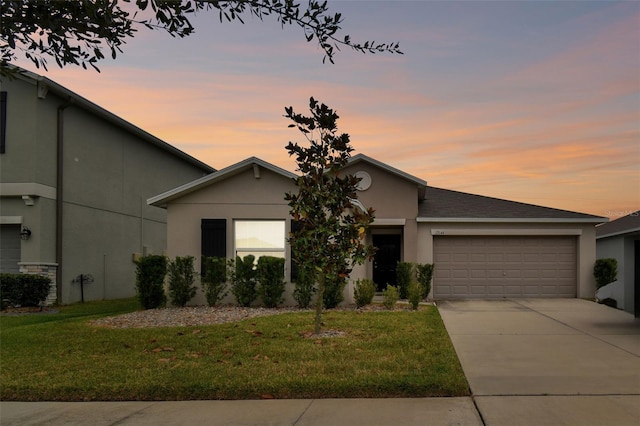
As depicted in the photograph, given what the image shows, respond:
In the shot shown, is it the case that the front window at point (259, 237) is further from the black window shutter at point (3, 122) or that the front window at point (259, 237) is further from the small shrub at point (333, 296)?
the black window shutter at point (3, 122)

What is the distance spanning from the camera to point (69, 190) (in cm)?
1950

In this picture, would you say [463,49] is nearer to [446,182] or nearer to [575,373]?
[575,373]

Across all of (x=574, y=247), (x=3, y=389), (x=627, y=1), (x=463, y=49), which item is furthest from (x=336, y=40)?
(x=574, y=247)

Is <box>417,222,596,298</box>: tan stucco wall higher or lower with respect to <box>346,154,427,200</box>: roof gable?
lower

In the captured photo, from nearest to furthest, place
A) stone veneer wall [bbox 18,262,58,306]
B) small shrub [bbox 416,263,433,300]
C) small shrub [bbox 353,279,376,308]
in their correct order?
1. small shrub [bbox 353,279,376,308]
2. stone veneer wall [bbox 18,262,58,306]
3. small shrub [bbox 416,263,433,300]

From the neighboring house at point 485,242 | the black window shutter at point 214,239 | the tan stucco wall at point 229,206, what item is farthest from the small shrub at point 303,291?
the neighboring house at point 485,242

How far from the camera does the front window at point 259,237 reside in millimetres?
16750

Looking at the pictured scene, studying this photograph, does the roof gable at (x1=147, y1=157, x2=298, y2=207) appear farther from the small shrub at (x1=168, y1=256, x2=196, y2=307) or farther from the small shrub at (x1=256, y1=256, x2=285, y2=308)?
the small shrub at (x1=256, y1=256, x2=285, y2=308)

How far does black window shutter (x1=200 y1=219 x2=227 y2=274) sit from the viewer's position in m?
16.5

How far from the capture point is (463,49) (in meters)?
14.4

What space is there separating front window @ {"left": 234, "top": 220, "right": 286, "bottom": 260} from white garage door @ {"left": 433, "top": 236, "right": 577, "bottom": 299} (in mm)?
6154

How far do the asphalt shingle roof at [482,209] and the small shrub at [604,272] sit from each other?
1.49m

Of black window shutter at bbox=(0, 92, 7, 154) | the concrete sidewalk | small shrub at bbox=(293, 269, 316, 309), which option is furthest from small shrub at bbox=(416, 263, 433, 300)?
black window shutter at bbox=(0, 92, 7, 154)

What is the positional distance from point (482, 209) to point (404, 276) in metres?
4.59
